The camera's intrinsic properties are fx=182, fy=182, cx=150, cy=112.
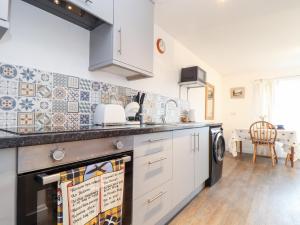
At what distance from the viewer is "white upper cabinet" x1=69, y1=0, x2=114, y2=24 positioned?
117 centimetres

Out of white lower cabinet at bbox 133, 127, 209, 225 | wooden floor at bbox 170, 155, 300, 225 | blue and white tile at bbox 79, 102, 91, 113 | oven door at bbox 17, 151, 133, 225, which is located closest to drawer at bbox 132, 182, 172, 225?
white lower cabinet at bbox 133, 127, 209, 225

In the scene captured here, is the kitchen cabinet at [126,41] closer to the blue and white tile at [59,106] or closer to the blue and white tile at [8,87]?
the blue and white tile at [59,106]

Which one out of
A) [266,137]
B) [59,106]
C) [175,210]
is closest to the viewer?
[59,106]

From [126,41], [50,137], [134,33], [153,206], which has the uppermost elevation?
[134,33]

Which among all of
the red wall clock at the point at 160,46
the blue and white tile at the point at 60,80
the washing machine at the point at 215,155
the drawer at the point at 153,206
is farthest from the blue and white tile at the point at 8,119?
the washing machine at the point at 215,155

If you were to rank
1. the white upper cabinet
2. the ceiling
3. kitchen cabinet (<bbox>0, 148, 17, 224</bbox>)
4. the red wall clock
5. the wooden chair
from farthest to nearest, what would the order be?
1. the wooden chair
2. the red wall clock
3. the ceiling
4. the white upper cabinet
5. kitchen cabinet (<bbox>0, 148, 17, 224</bbox>)

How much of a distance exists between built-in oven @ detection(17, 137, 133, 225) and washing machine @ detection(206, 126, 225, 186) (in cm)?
192

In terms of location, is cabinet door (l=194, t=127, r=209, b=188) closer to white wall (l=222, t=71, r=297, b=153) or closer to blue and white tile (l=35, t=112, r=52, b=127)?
blue and white tile (l=35, t=112, r=52, b=127)

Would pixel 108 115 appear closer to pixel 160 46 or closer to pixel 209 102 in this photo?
pixel 160 46

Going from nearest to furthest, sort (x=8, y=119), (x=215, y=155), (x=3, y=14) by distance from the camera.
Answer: (x=3, y=14)
(x=8, y=119)
(x=215, y=155)

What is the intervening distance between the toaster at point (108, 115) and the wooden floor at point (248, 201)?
3.59 feet

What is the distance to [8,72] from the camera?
1.11 m

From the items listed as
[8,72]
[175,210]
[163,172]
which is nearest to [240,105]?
[175,210]

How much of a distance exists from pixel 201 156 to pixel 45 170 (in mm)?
1921
